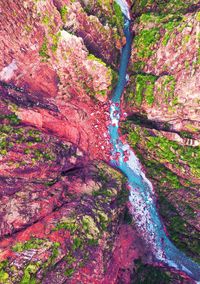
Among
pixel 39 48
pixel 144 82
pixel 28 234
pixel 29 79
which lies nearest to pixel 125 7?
pixel 144 82

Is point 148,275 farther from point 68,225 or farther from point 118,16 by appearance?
point 118,16

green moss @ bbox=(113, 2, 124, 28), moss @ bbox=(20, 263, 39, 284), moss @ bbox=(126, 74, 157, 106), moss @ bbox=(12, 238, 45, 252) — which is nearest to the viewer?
moss @ bbox=(20, 263, 39, 284)

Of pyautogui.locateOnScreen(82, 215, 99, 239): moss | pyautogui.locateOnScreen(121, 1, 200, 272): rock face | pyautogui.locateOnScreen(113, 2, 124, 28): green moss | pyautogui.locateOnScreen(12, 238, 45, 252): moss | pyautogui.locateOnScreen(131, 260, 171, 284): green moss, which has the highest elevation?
pyautogui.locateOnScreen(113, 2, 124, 28): green moss

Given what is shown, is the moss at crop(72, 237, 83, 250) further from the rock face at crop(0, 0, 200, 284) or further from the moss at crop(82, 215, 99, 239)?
the moss at crop(82, 215, 99, 239)

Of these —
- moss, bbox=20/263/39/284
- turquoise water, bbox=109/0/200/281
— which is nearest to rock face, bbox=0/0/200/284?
moss, bbox=20/263/39/284

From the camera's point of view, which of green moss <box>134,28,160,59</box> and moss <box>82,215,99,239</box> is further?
green moss <box>134,28,160,59</box>

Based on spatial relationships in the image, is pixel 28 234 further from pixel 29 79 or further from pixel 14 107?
pixel 29 79
